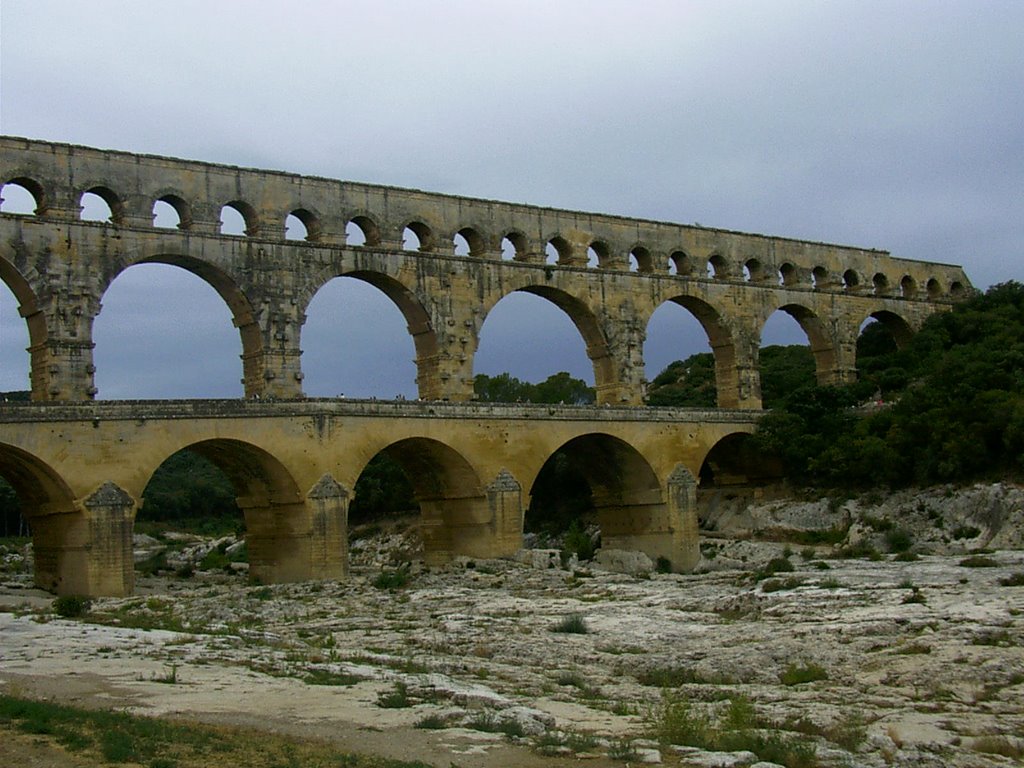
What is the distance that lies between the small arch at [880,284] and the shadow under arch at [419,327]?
22842mm

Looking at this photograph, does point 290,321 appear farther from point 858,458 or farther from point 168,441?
point 858,458

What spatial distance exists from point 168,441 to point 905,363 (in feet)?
107

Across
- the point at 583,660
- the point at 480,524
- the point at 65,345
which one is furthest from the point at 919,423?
the point at 65,345

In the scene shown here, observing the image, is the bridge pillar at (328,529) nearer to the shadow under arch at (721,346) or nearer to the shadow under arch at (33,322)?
the shadow under arch at (33,322)

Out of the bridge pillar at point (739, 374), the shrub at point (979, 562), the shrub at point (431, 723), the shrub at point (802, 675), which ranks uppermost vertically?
the bridge pillar at point (739, 374)

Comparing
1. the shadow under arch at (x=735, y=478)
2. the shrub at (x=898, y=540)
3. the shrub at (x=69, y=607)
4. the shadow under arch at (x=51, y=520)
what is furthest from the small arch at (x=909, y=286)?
the shrub at (x=69, y=607)

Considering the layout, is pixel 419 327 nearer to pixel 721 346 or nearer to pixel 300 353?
pixel 300 353

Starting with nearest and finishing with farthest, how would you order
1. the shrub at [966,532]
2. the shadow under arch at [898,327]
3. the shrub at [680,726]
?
the shrub at [680,726]
the shrub at [966,532]
the shadow under arch at [898,327]

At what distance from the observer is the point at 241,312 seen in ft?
120

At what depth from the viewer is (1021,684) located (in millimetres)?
15812

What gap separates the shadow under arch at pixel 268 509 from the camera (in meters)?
32.8

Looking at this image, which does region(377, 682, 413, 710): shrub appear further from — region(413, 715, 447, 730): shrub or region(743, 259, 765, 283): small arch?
region(743, 259, 765, 283): small arch

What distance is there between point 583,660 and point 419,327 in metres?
21.9

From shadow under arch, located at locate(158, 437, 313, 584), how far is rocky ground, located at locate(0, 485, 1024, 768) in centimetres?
148
